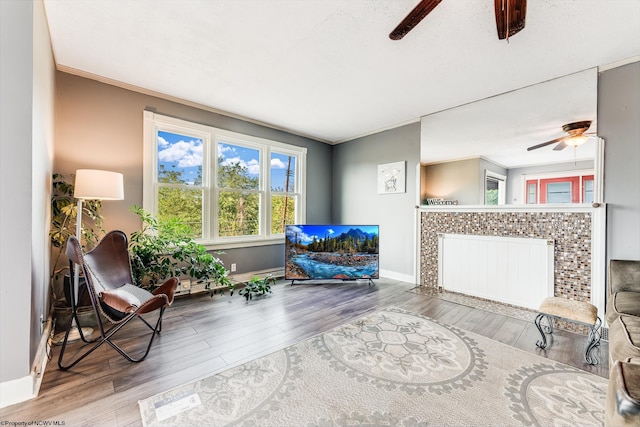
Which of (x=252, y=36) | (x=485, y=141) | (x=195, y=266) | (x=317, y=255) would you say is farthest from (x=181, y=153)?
(x=485, y=141)

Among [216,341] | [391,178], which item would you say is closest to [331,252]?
[391,178]

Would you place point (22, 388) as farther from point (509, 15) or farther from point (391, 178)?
point (391, 178)

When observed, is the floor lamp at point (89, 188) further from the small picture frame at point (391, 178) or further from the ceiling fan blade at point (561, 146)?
the ceiling fan blade at point (561, 146)

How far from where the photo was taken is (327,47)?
2.28 meters

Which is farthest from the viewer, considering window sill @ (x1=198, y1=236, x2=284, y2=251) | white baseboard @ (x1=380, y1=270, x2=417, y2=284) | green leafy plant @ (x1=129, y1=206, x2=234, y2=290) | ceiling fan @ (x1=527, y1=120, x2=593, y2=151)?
white baseboard @ (x1=380, y1=270, x2=417, y2=284)

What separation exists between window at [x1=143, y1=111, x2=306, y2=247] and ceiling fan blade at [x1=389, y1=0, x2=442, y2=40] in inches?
113

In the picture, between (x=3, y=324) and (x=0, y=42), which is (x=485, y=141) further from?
(x=3, y=324)

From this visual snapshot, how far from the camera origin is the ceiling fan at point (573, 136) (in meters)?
2.60

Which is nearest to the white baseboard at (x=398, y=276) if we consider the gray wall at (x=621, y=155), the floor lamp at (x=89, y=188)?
the gray wall at (x=621, y=155)

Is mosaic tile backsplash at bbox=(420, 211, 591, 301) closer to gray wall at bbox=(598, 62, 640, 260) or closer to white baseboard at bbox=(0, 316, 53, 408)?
gray wall at bbox=(598, 62, 640, 260)

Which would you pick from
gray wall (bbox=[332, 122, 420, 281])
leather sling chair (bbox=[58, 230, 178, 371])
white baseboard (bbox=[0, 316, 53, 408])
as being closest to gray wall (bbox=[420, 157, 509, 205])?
gray wall (bbox=[332, 122, 420, 281])

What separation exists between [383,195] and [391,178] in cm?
33

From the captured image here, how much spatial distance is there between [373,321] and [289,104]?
2.86 m

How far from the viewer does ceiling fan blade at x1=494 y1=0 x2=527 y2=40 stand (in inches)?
54.8
